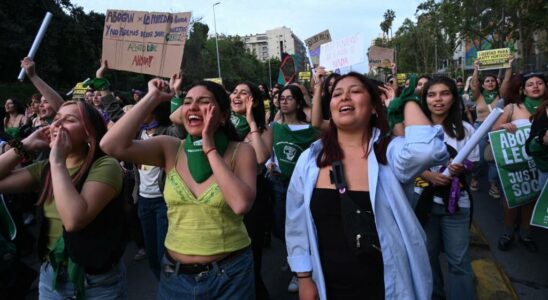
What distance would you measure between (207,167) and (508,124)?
3835 mm

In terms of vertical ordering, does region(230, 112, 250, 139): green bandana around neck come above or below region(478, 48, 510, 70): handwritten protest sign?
below

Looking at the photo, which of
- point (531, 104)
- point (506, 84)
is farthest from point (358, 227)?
point (506, 84)

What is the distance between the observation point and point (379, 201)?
195 centimetres

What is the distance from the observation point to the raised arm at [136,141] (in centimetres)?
217

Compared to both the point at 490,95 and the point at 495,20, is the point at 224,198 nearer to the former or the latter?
the point at 490,95

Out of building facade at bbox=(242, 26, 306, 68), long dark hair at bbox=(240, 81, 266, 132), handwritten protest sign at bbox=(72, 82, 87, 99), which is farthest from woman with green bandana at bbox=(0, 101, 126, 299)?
building facade at bbox=(242, 26, 306, 68)

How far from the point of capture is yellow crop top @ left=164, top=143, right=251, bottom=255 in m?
2.17

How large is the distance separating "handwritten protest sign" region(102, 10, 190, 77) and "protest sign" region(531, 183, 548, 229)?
3836mm

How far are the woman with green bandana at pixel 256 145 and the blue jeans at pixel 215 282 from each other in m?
1.27

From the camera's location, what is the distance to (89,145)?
244cm

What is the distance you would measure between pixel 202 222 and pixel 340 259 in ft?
2.27

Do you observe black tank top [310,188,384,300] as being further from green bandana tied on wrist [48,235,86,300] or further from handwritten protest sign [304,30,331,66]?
handwritten protest sign [304,30,331,66]

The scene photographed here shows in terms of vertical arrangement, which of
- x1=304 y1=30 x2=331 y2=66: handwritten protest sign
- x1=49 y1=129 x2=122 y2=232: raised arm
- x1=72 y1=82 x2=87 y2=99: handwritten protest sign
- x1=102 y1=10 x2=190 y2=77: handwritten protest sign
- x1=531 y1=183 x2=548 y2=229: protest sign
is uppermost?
x1=304 y1=30 x2=331 y2=66: handwritten protest sign

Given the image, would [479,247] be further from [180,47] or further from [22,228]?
[22,228]
